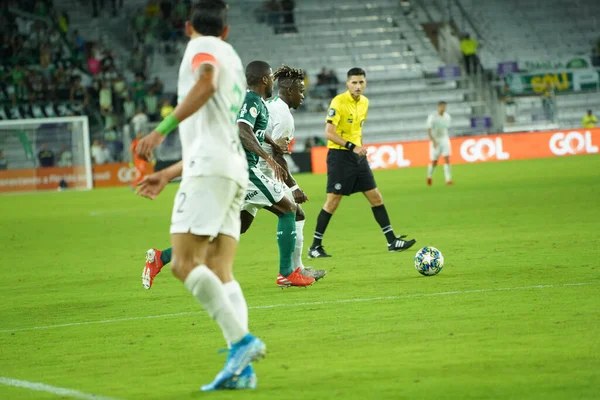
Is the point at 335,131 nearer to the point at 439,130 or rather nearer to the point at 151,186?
the point at 151,186

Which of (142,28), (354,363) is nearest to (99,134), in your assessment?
(142,28)

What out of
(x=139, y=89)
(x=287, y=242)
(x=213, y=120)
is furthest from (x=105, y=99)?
(x=213, y=120)

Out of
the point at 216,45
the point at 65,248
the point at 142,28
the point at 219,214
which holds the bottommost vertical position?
the point at 65,248

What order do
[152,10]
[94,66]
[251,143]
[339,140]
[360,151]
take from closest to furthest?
1. [251,143]
2. [360,151]
3. [339,140]
4. [94,66]
5. [152,10]

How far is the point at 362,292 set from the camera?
9305mm

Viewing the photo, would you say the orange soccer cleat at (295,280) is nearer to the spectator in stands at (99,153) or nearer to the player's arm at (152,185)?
the player's arm at (152,185)

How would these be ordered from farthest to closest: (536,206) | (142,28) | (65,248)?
(142,28), (536,206), (65,248)

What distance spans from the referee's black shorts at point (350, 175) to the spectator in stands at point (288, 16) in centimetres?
3088

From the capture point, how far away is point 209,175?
18.3 ft

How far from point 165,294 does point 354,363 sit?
4.23 metres

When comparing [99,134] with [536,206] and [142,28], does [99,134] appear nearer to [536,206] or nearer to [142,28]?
[142,28]

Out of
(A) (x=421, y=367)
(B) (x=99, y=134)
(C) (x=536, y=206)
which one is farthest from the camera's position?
(B) (x=99, y=134)

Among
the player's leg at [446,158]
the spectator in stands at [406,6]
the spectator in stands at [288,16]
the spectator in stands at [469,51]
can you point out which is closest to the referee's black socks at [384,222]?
the player's leg at [446,158]

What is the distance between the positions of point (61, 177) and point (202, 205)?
3102 cm
